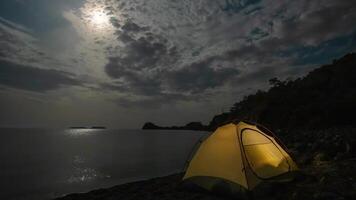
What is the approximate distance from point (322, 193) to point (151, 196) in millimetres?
7734

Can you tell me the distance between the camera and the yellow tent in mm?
9914

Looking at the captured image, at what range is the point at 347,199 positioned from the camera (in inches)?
309

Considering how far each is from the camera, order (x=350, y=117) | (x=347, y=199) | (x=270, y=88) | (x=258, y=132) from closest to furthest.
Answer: (x=347, y=199) < (x=258, y=132) < (x=350, y=117) < (x=270, y=88)

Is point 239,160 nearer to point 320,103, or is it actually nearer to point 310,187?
point 310,187

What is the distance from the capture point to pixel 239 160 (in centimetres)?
1010

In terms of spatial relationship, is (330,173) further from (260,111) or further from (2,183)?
(260,111)

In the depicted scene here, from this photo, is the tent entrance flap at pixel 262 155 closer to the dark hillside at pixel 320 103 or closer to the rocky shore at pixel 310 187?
the rocky shore at pixel 310 187

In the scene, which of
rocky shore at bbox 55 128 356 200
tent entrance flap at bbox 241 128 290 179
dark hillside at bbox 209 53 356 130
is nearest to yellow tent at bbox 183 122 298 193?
tent entrance flap at bbox 241 128 290 179

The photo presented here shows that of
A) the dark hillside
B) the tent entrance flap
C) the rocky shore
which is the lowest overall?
the rocky shore

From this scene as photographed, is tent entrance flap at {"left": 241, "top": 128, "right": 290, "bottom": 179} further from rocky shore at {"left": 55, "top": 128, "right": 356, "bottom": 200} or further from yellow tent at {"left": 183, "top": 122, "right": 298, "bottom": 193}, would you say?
rocky shore at {"left": 55, "top": 128, "right": 356, "bottom": 200}

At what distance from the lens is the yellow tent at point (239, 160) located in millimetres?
9914

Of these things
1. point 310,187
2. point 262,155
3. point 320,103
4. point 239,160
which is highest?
point 320,103

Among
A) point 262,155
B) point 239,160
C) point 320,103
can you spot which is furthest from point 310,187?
point 320,103

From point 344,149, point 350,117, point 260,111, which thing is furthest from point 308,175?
point 260,111
